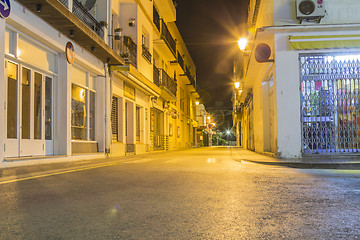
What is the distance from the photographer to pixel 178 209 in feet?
12.2

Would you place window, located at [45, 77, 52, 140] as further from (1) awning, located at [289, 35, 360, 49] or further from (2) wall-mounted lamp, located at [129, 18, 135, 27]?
(1) awning, located at [289, 35, 360, 49]

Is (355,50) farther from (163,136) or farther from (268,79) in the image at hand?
(163,136)

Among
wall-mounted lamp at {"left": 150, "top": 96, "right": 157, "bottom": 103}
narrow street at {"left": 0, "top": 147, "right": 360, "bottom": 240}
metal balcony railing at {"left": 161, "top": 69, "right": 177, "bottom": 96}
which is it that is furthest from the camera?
metal balcony railing at {"left": 161, "top": 69, "right": 177, "bottom": 96}

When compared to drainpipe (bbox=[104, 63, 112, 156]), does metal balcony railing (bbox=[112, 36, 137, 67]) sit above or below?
above

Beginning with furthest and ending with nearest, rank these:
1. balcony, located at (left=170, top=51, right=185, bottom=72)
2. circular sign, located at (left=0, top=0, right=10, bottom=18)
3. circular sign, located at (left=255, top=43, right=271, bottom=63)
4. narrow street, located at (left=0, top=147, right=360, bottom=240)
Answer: balcony, located at (left=170, top=51, right=185, bottom=72) → circular sign, located at (left=255, top=43, right=271, bottom=63) → circular sign, located at (left=0, top=0, right=10, bottom=18) → narrow street, located at (left=0, top=147, right=360, bottom=240)

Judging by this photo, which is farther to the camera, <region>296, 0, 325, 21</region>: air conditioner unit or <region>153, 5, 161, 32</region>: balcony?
<region>153, 5, 161, 32</region>: balcony

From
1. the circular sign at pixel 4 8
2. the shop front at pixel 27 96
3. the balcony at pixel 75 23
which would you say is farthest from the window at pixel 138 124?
the circular sign at pixel 4 8

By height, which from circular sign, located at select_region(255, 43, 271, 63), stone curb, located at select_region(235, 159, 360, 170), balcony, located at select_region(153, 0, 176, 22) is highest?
balcony, located at select_region(153, 0, 176, 22)

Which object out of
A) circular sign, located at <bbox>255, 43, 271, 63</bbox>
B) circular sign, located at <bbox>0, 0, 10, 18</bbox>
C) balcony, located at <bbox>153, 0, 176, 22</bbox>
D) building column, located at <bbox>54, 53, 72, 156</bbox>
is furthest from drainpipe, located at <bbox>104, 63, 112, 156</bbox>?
balcony, located at <bbox>153, 0, 176, 22</bbox>

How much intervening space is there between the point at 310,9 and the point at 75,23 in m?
7.45

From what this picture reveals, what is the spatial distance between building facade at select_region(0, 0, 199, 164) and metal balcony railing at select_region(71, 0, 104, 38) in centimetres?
4

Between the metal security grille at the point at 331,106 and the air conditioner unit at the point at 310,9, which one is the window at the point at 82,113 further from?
the air conditioner unit at the point at 310,9

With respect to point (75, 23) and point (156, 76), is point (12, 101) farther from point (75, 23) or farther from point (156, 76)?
point (156, 76)

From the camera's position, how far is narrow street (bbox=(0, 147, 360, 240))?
9.29ft
